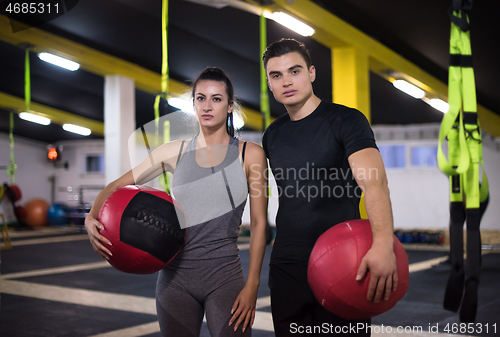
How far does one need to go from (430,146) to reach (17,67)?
29.2ft

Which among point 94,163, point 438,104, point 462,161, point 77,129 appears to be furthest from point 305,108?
point 94,163

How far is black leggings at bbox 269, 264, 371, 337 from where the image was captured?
1.45 metres

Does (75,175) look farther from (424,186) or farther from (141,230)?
(141,230)

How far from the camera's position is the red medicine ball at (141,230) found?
142 centimetres

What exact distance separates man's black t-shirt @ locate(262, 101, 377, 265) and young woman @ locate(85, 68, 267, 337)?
0.29 ft

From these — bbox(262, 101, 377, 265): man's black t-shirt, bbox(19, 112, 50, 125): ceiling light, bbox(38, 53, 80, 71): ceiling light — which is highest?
bbox(38, 53, 80, 71): ceiling light

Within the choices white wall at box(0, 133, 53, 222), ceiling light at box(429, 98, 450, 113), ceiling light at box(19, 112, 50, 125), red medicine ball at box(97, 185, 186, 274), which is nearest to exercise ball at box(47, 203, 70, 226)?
white wall at box(0, 133, 53, 222)

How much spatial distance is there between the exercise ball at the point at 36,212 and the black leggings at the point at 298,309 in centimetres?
1356

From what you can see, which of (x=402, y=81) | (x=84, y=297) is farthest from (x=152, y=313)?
(x=402, y=81)

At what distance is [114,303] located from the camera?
416 centimetres

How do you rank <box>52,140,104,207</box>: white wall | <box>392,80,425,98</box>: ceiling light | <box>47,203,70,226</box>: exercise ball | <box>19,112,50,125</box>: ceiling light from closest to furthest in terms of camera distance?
<box>392,80,425,98</box>: ceiling light
<box>19,112,50,125</box>: ceiling light
<box>47,203,70,226</box>: exercise ball
<box>52,140,104,207</box>: white wall

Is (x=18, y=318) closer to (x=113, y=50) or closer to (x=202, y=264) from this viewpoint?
(x=202, y=264)

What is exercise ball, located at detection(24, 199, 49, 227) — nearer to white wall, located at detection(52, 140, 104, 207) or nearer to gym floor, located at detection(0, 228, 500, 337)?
white wall, located at detection(52, 140, 104, 207)

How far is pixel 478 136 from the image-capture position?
1.64 m
